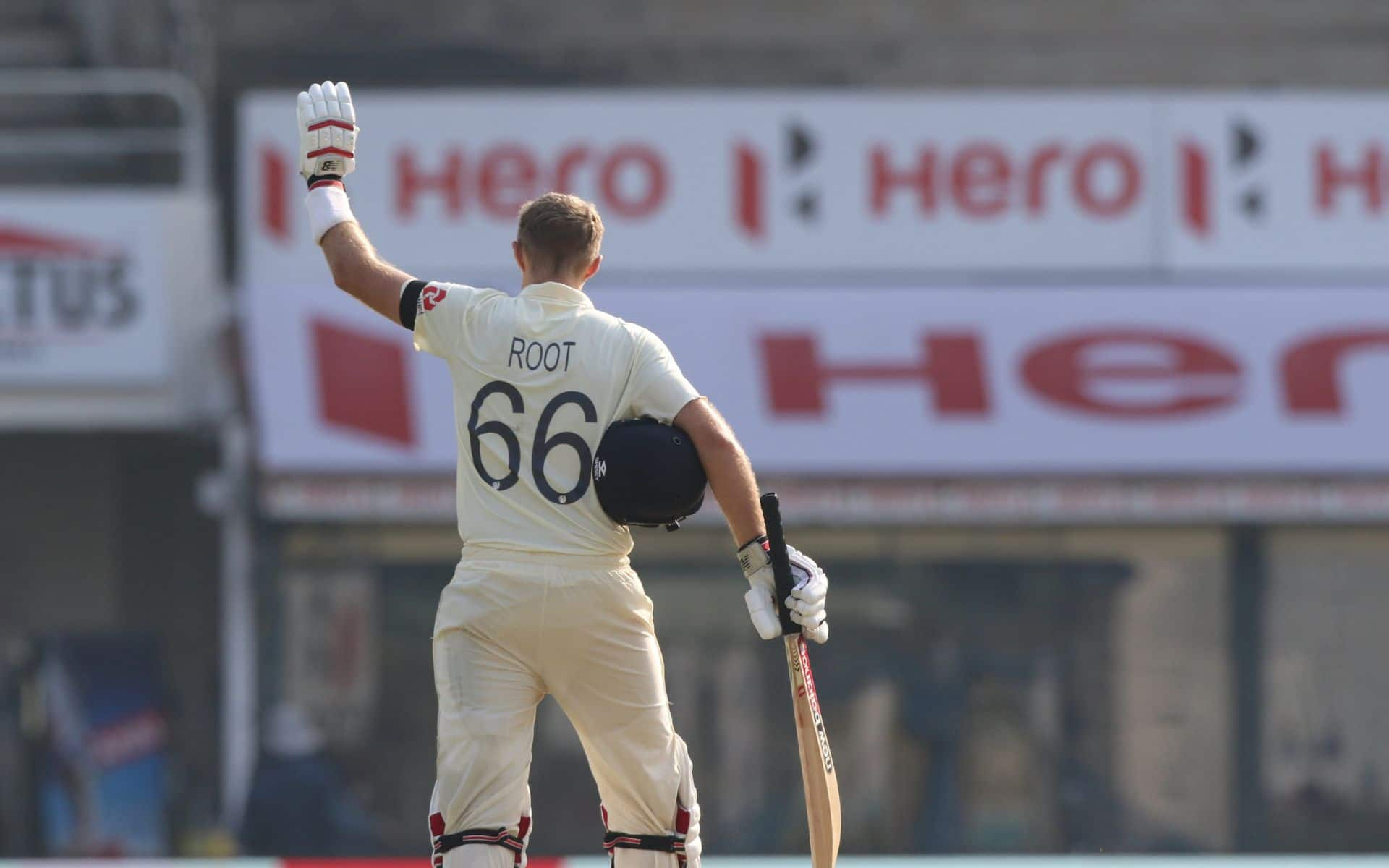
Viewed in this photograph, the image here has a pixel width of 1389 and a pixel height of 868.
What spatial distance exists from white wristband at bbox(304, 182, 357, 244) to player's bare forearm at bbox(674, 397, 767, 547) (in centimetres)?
98

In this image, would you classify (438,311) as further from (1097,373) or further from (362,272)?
(1097,373)

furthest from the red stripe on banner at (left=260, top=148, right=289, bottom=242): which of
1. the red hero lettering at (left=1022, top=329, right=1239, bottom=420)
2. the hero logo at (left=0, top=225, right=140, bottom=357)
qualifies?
the red hero lettering at (left=1022, top=329, right=1239, bottom=420)

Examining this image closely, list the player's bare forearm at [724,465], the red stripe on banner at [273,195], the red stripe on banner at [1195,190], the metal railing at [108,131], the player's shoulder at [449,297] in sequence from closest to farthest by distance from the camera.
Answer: the player's bare forearm at [724,465], the player's shoulder at [449,297], the red stripe on banner at [273,195], the red stripe on banner at [1195,190], the metal railing at [108,131]

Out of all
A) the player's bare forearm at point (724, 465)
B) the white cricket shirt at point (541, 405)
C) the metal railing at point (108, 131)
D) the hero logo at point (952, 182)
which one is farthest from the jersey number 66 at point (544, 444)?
the metal railing at point (108, 131)

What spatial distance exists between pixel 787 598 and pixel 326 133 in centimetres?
161

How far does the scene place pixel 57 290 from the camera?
11453 millimetres

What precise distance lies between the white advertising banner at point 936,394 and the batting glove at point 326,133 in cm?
641

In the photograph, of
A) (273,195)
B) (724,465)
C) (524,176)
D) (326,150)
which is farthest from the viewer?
(524,176)

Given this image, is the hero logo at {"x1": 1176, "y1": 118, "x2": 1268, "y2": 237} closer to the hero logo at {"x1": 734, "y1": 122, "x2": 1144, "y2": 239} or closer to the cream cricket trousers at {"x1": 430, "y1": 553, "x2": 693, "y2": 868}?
the hero logo at {"x1": 734, "y1": 122, "x2": 1144, "y2": 239}

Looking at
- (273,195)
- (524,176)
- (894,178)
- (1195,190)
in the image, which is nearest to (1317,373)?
(1195,190)

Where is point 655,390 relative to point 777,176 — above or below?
below

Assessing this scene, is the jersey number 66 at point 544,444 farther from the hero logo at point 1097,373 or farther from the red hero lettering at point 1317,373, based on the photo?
the red hero lettering at point 1317,373

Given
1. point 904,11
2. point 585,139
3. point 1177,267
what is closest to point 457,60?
point 585,139

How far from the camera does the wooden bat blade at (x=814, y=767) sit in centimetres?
471
